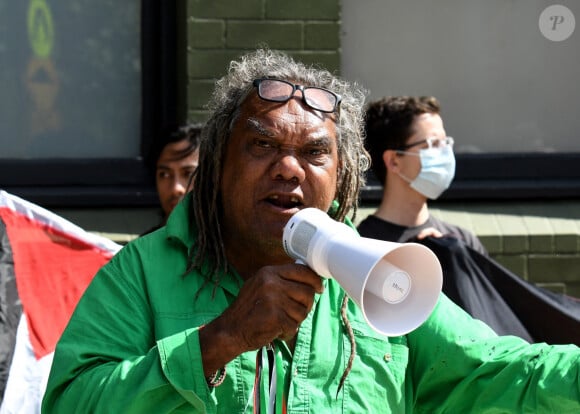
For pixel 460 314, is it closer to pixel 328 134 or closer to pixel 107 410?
pixel 328 134

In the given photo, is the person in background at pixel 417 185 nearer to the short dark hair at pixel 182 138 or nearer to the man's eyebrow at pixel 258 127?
the short dark hair at pixel 182 138

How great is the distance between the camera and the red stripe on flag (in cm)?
444

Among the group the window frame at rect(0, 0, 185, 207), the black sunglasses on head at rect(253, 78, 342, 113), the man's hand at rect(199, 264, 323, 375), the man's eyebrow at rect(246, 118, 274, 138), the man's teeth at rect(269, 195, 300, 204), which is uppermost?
the black sunglasses on head at rect(253, 78, 342, 113)

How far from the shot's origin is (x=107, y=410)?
8.41 ft

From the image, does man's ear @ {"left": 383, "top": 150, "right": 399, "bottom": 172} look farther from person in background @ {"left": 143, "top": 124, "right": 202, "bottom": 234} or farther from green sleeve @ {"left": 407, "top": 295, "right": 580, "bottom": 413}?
green sleeve @ {"left": 407, "top": 295, "right": 580, "bottom": 413}

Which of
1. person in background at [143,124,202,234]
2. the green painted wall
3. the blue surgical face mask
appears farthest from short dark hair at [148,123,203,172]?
the blue surgical face mask

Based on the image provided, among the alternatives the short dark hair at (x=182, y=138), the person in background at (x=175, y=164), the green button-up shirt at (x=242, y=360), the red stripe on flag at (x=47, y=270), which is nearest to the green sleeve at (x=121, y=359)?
the green button-up shirt at (x=242, y=360)

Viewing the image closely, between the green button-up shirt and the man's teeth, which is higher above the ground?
the man's teeth

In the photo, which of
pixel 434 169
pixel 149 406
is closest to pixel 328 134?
pixel 149 406

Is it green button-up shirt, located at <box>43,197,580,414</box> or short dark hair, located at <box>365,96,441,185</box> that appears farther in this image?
short dark hair, located at <box>365,96,441,185</box>

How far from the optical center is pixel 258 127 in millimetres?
2941

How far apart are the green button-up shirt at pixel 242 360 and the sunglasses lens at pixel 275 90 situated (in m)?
0.37

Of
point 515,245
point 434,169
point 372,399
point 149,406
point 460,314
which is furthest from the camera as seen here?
point 515,245

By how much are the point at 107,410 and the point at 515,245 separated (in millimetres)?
4106
